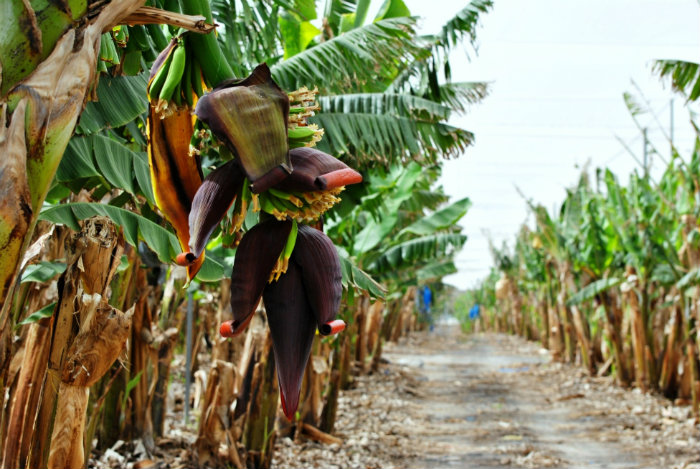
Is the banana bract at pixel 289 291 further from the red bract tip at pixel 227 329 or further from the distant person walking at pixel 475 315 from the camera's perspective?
the distant person walking at pixel 475 315

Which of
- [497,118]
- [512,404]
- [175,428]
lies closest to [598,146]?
[497,118]

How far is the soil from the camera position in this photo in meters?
4.46

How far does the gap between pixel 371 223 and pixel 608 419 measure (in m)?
2.86

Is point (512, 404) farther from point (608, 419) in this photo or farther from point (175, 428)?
point (175, 428)

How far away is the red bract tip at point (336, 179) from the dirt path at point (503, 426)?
3970 mm

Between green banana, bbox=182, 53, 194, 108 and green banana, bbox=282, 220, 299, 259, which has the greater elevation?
green banana, bbox=182, 53, 194, 108

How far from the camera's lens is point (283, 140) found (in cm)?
48

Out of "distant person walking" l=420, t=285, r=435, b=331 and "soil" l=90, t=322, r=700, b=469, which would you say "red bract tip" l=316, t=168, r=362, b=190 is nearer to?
"soil" l=90, t=322, r=700, b=469

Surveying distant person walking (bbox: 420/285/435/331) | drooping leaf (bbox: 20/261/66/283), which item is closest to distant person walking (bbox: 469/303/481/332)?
distant person walking (bbox: 420/285/435/331)

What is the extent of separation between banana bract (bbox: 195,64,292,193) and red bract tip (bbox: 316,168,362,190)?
0.08ft

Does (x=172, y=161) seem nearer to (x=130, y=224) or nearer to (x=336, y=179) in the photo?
(x=336, y=179)

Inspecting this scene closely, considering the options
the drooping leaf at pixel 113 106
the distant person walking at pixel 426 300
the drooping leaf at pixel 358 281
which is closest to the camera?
the drooping leaf at pixel 113 106

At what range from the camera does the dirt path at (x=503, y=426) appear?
15.1 ft

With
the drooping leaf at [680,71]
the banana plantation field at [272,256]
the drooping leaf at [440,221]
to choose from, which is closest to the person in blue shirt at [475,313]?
the banana plantation field at [272,256]
